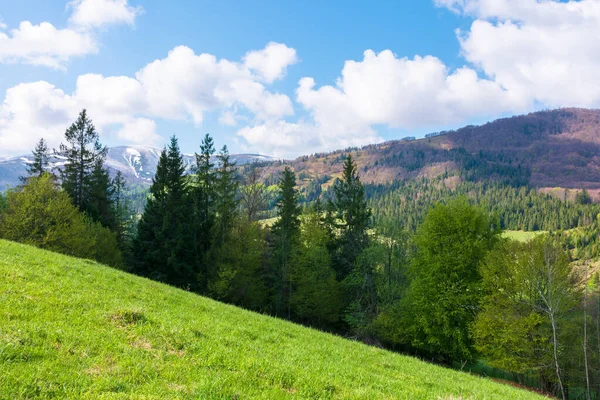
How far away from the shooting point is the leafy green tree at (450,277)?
1423 inches

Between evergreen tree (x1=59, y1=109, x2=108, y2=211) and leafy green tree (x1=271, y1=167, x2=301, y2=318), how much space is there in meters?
28.6

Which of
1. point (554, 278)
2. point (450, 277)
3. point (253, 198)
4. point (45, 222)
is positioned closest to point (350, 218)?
point (253, 198)

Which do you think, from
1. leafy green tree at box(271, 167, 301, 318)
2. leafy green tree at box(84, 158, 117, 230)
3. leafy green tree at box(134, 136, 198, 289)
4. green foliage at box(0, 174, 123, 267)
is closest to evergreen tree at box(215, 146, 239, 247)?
leafy green tree at box(134, 136, 198, 289)

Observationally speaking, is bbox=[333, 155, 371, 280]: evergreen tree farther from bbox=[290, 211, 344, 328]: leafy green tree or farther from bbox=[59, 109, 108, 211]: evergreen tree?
bbox=[59, 109, 108, 211]: evergreen tree

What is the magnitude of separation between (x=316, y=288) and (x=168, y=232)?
2261cm

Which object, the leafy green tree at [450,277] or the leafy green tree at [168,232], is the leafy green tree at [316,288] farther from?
the leafy green tree at [168,232]

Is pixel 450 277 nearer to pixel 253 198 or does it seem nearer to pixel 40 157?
pixel 253 198

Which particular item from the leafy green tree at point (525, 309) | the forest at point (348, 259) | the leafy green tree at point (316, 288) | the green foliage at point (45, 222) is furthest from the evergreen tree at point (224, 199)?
the leafy green tree at point (525, 309)

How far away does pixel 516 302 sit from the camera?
31844mm

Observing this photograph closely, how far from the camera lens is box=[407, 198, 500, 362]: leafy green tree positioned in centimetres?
3616

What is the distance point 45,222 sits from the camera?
36.7 metres

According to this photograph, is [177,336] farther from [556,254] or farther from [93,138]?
[93,138]

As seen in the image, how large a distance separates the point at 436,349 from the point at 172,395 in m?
38.9

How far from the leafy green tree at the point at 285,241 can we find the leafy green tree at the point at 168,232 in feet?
44.8
